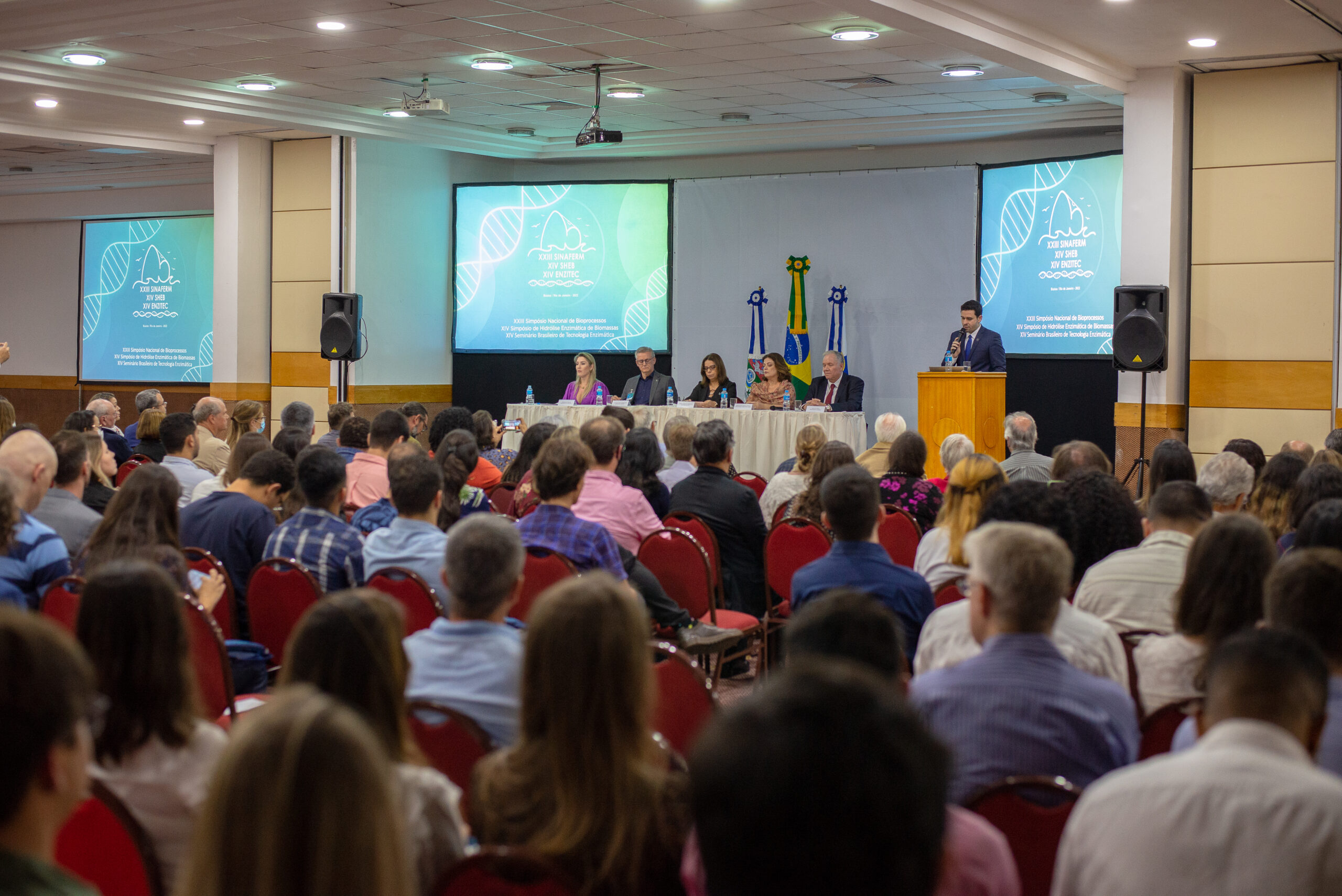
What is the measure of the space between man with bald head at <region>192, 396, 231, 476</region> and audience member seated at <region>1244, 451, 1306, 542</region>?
208 inches

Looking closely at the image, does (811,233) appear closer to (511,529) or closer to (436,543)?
(436,543)

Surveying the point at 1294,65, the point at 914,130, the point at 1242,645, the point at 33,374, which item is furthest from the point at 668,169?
the point at 1242,645

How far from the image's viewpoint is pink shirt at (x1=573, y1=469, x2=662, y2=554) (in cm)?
496

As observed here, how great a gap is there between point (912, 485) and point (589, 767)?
3921 millimetres

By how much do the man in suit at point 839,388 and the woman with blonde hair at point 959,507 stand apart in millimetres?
6374

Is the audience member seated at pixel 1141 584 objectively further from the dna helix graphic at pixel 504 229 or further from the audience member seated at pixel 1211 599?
the dna helix graphic at pixel 504 229

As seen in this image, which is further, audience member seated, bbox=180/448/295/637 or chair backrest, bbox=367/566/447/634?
audience member seated, bbox=180/448/295/637

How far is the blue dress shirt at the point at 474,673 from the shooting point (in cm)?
252

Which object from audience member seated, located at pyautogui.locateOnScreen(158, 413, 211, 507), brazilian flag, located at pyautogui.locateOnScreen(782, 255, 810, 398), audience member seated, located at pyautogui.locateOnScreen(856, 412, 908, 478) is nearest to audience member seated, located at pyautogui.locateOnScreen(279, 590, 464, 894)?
audience member seated, located at pyautogui.locateOnScreen(158, 413, 211, 507)

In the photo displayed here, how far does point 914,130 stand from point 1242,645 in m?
9.96

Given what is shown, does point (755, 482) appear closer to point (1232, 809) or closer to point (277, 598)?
point (277, 598)

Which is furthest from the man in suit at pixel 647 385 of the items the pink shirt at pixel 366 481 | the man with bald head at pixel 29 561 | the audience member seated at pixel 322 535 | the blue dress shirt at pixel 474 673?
the blue dress shirt at pixel 474 673

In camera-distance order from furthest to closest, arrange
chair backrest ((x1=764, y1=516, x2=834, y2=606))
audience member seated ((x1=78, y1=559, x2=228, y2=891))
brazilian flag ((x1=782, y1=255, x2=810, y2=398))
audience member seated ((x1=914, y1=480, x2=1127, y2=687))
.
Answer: brazilian flag ((x1=782, y1=255, x2=810, y2=398))
chair backrest ((x1=764, y1=516, x2=834, y2=606))
audience member seated ((x1=914, y1=480, x2=1127, y2=687))
audience member seated ((x1=78, y1=559, x2=228, y2=891))

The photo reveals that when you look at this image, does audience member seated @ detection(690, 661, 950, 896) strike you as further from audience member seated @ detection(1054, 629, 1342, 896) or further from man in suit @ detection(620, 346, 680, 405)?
man in suit @ detection(620, 346, 680, 405)
